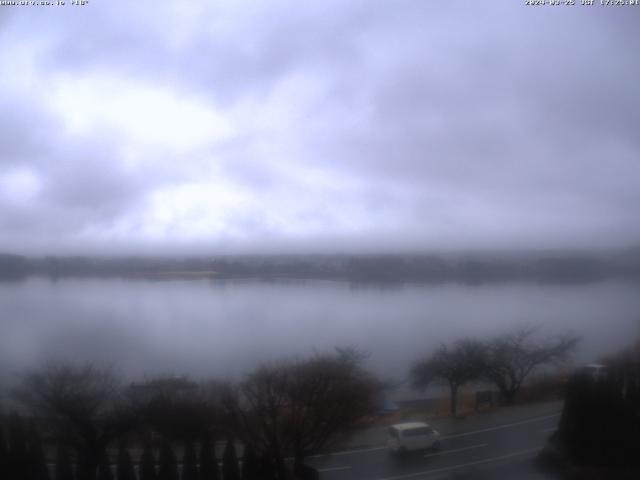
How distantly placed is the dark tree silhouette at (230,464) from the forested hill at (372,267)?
59.9 inches

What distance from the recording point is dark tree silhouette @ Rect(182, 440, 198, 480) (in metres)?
3.12

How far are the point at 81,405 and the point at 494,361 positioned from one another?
125 inches

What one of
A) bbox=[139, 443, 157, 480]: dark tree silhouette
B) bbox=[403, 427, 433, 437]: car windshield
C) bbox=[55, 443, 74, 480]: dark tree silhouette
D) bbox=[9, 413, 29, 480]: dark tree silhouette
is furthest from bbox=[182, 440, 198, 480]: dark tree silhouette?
bbox=[403, 427, 433, 437]: car windshield

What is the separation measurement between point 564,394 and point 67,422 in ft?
12.3

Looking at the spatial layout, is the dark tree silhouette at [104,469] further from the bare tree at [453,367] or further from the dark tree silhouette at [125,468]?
the bare tree at [453,367]

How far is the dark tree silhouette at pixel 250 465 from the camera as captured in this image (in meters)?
3.16

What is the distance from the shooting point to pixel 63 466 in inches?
122

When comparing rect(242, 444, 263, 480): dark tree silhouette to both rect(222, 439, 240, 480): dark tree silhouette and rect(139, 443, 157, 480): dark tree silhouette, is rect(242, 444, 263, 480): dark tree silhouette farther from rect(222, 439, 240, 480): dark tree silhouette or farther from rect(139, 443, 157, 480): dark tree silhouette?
rect(139, 443, 157, 480): dark tree silhouette

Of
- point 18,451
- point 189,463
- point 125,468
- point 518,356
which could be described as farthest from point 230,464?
point 518,356

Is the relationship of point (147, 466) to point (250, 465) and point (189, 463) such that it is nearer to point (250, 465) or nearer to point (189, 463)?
point (189, 463)

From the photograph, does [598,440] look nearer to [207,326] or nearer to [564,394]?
[564,394]

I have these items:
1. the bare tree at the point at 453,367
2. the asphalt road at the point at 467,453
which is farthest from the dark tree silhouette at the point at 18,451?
the bare tree at the point at 453,367

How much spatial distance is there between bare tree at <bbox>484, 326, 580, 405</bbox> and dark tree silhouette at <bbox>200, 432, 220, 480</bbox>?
2.26m

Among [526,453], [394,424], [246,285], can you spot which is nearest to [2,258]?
[246,285]
